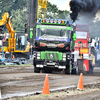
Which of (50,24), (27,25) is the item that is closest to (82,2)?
(27,25)

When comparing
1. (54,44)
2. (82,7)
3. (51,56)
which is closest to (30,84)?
(51,56)

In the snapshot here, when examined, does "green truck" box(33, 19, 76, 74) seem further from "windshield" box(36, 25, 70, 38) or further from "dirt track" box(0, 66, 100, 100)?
"dirt track" box(0, 66, 100, 100)

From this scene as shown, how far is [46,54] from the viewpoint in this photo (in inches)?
714

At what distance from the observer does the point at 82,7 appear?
2769cm

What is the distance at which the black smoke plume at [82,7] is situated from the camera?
2748cm

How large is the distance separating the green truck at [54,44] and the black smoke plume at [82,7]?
29.4ft

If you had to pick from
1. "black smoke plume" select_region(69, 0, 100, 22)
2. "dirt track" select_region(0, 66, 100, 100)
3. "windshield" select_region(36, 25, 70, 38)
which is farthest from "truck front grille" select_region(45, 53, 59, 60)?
"black smoke plume" select_region(69, 0, 100, 22)

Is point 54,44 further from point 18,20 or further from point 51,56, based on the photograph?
point 18,20

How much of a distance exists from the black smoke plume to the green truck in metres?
8.97

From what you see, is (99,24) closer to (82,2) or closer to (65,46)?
(82,2)

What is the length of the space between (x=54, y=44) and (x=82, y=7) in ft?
34.4

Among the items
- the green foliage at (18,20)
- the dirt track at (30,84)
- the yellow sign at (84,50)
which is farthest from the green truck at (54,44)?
the green foliage at (18,20)

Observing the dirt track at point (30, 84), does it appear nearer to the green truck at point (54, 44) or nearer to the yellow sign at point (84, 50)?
the green truck at point (54, 44)

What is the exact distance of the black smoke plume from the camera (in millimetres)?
27484
